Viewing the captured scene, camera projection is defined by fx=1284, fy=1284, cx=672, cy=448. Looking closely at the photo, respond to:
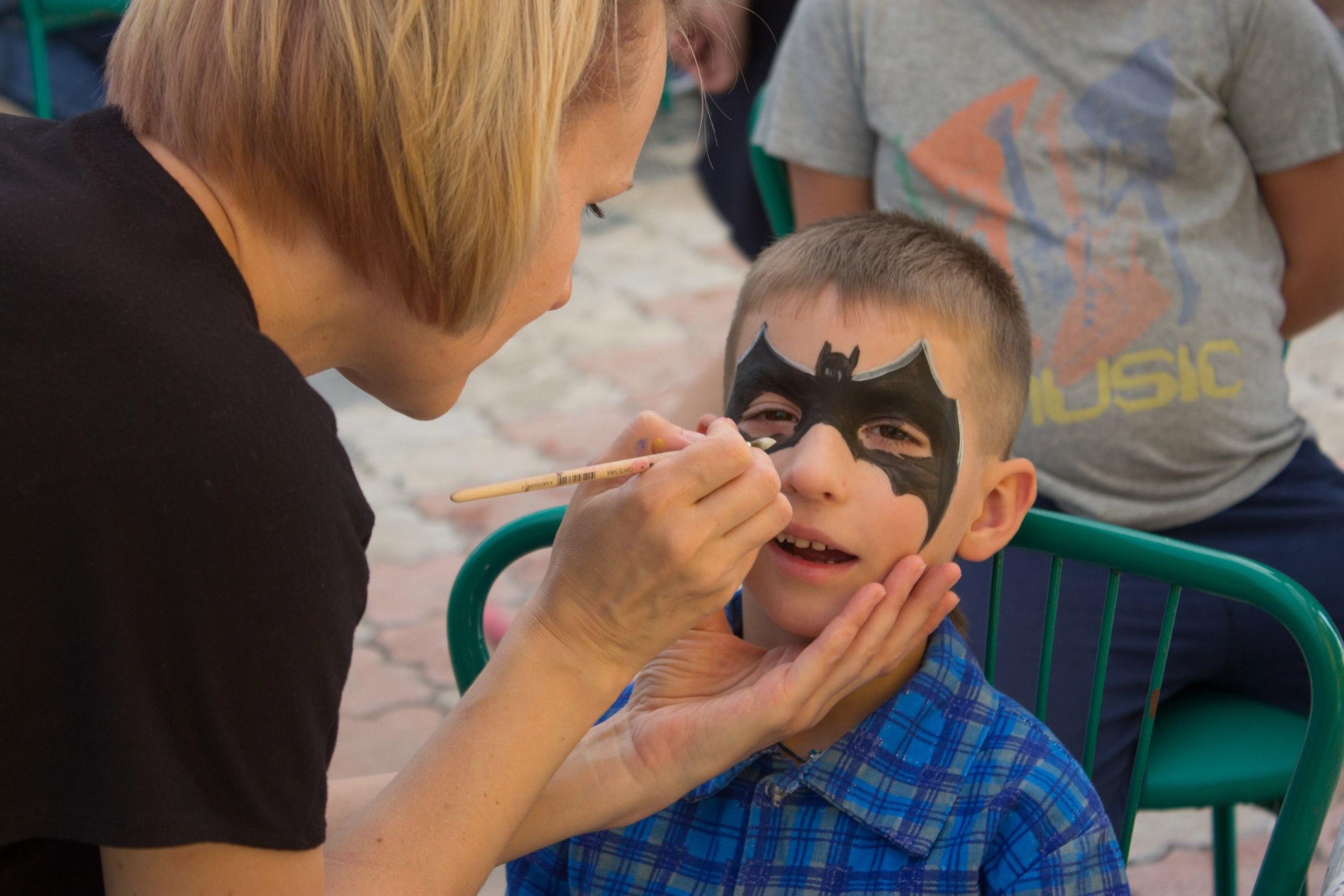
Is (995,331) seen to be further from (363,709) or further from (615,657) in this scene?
(363,709)

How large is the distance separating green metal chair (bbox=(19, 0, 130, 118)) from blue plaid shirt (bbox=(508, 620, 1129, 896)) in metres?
3.58

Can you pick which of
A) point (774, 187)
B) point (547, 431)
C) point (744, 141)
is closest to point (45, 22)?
point (547, 431)

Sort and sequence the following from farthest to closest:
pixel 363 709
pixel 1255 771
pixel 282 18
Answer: pixel 363 709 → pixel 1255 771 → pixel 282 18

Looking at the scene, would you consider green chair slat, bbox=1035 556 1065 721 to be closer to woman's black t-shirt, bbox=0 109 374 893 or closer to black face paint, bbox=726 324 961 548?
black face paint, bbox=726 324 961 548

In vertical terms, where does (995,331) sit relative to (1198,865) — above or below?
above

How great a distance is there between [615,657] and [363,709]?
5.52 ft

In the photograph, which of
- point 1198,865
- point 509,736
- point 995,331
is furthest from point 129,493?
point 1198,865

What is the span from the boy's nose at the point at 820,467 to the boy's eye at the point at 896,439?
3 centimetres

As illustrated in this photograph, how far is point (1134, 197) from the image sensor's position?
1.68 metres

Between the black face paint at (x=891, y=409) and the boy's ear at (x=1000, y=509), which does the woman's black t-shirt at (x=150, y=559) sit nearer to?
the black face paint at (x=891, y=409)

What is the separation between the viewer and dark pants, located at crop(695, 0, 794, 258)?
228 cm

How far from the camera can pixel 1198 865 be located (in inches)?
80.6

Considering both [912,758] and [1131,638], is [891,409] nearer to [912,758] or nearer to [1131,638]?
[912,758]

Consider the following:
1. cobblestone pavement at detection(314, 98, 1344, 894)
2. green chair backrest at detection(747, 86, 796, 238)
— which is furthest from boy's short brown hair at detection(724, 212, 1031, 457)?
cobblestone pavement at detection(314, 98, 1344, 894)
